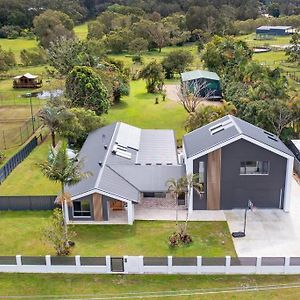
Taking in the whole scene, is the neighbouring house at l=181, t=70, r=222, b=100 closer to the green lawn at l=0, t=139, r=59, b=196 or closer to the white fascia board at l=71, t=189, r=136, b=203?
the green lawn at l=0, t=139, r=59, b=196

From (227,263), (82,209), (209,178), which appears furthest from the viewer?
(209,178)

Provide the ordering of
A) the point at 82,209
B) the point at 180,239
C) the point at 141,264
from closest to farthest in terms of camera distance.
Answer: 1. the point at 141,264
2. the point at 180,239
3. the point at 82,209

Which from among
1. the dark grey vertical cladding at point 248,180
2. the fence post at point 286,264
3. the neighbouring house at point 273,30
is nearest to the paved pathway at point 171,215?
the dark grey vertical cladding at point 248,180

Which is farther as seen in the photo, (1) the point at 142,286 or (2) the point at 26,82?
(2) the point at 26,82

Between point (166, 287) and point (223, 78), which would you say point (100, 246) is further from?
point (223, 78)

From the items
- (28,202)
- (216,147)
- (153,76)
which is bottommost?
(28,202)

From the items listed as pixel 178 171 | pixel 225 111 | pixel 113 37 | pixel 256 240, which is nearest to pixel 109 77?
pixel 225 111

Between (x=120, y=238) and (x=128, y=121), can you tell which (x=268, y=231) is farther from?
(x=128, y=121)

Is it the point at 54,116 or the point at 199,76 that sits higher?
the point at 199,76

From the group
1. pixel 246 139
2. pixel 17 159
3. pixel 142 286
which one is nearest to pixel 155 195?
pixel 246 139
